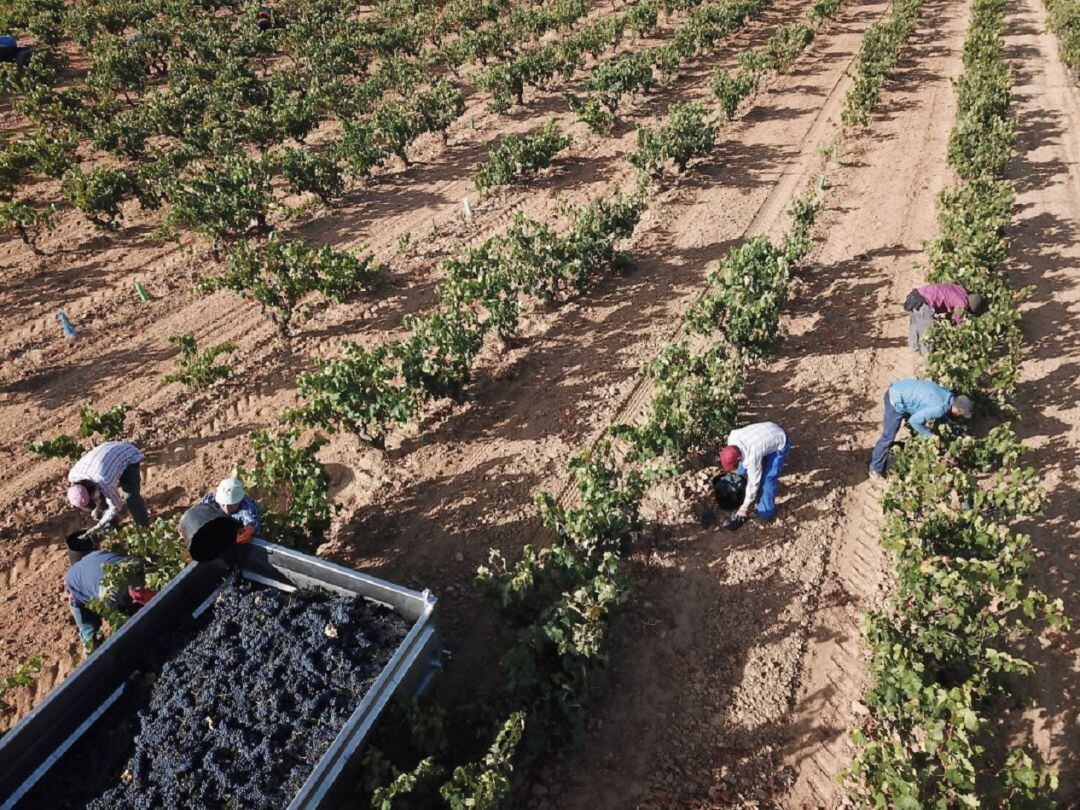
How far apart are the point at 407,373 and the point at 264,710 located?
510 cm

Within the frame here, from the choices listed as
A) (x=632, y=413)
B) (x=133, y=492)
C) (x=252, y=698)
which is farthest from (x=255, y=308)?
(x=252, y=698)

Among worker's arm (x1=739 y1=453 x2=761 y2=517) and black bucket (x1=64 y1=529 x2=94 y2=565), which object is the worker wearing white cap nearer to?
black bucket (x1=64 y1=529 x2=94 y2=565)

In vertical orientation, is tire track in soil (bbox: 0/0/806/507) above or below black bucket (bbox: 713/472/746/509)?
above

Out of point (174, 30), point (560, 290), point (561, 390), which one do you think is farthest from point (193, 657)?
point (174, 30)

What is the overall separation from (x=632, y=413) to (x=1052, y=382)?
6433 mm

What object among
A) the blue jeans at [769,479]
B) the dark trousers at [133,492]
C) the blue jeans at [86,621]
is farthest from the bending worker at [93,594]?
the blue jeans at [769,479]

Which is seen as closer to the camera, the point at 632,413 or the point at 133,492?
the point at 133,492

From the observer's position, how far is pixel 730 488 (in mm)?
8180

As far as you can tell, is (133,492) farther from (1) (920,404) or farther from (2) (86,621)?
(1) (920,404)

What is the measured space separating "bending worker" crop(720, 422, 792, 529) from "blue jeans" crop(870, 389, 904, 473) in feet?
5.31

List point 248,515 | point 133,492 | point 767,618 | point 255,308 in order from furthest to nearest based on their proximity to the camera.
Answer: point 255,308 < point 133,492 < point 767,618 < point 248,515

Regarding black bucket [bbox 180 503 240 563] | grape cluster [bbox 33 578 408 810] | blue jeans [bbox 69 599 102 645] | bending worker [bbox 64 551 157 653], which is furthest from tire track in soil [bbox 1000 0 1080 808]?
blue jeans [bbox 69 599 102 645]

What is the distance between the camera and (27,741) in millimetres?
4676

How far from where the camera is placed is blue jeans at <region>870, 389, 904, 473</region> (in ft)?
27.0
